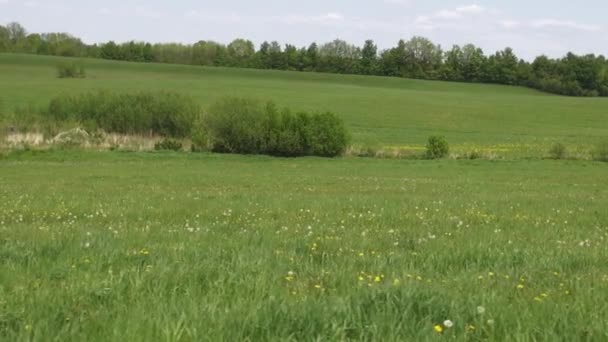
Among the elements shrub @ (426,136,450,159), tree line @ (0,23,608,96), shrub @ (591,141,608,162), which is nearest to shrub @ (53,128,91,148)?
shrub @ (426,136,450,159)

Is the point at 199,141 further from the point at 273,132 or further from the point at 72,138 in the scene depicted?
the point at 72,138

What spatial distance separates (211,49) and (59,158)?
131 meters

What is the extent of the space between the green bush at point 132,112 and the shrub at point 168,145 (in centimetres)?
622

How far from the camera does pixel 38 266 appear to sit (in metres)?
5.25

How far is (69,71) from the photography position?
125 metres

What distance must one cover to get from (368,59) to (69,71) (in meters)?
72.5

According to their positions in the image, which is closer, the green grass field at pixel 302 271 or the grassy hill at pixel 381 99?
the green grass field at pixel 302 271

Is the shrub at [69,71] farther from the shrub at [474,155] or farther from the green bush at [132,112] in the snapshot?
the shrub at [474,155]

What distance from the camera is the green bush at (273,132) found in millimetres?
51844

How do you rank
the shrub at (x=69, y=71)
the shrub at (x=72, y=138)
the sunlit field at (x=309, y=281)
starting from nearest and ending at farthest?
the sunlit field at (x=309, y=281), the shrub at (x=72, y=138), the shrub at (x=69, y=71)

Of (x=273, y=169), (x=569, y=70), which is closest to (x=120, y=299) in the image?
(x=273, y=169)

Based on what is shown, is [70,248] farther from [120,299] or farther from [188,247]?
[120,299]

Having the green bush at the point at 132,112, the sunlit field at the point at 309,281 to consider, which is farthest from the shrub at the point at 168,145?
the sunlit field at the point at 309,281

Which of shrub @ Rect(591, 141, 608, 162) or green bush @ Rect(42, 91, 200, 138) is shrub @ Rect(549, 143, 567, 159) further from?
green bush @ Rect(42, 91, 200, 138)
